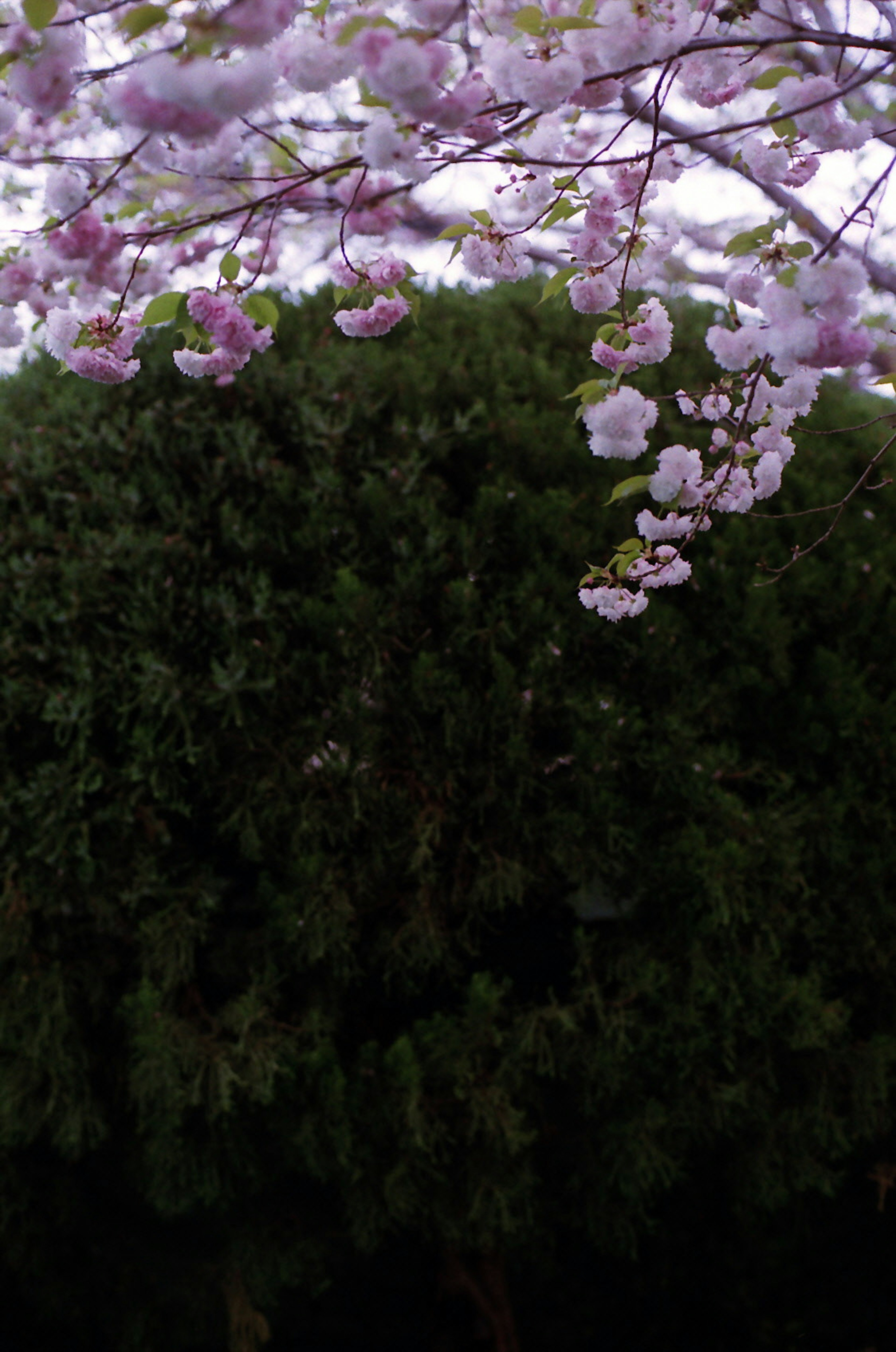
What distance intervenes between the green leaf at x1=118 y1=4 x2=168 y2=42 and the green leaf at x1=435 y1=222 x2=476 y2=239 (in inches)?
26.3

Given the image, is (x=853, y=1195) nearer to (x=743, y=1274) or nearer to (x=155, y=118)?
(x=743, y=1274)

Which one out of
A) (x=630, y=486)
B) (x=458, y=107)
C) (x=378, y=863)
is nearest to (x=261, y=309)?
(x=458, y=107)

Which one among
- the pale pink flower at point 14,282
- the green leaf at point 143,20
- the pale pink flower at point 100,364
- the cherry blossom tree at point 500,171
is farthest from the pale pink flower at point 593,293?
the pale pink flower at point 14,282

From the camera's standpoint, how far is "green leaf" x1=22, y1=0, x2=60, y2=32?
3.76ft

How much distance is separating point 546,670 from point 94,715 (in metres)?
1.19

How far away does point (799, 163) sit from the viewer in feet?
6.21

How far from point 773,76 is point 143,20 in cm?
97

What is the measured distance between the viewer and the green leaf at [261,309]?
162 centimetres

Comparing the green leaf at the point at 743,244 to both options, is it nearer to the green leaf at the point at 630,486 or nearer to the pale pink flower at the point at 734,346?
the pale pink flower at the point at 734,346

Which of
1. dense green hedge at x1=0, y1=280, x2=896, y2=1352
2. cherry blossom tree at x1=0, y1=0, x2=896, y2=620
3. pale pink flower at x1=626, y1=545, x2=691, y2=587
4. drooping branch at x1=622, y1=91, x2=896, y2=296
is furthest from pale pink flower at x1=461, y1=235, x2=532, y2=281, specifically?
drooping branch at x1=622, y1=91, x2=896, y2=296

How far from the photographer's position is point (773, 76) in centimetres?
152

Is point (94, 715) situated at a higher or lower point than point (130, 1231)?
higher

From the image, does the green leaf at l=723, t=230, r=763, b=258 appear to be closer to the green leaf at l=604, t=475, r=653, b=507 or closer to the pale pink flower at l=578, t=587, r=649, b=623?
the green leaf at l=604, t=475, r=653, b=507

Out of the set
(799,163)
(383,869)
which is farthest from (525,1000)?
(799,163)
